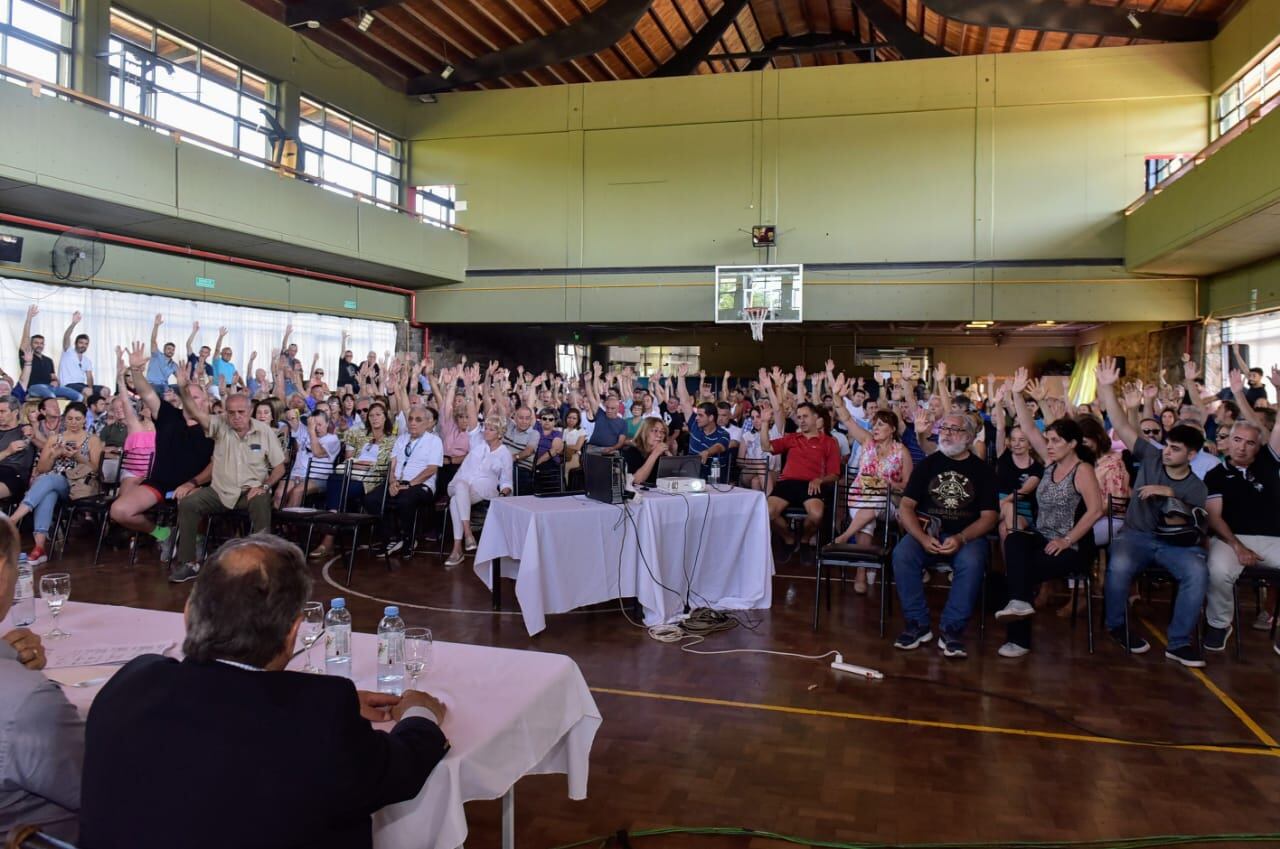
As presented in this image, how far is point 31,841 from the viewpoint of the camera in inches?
52.8

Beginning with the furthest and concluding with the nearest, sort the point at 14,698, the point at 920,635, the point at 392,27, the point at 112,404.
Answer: the point at 392,27
the point at 112,404
the point at 920,635
the point at 14,698

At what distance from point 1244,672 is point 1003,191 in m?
12.5

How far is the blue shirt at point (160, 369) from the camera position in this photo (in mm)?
10898

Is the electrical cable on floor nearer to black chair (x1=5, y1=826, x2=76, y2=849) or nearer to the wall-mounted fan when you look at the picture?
black chair (x1=5, y1=826, x2=76, y2=849)

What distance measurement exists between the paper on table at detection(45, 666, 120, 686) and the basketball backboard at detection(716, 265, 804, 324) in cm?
1406

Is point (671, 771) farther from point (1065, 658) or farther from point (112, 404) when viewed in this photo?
point (112, 404)

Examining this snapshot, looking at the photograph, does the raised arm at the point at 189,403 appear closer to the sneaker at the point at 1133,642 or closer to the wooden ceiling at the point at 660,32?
the sneaker at the point at 1133,642

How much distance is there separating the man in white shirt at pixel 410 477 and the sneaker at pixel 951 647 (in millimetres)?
4210

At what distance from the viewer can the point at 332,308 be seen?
→ 1518cm

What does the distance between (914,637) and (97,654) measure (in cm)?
384

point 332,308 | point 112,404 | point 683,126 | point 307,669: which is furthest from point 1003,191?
point 307,669

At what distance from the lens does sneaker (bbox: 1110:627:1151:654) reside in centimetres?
449

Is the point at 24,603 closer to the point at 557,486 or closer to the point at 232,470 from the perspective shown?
the point at 232,470

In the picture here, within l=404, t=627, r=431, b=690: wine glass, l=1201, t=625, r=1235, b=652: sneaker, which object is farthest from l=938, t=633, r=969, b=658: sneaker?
l=404, t=627, r=431, b=690: wine glass
